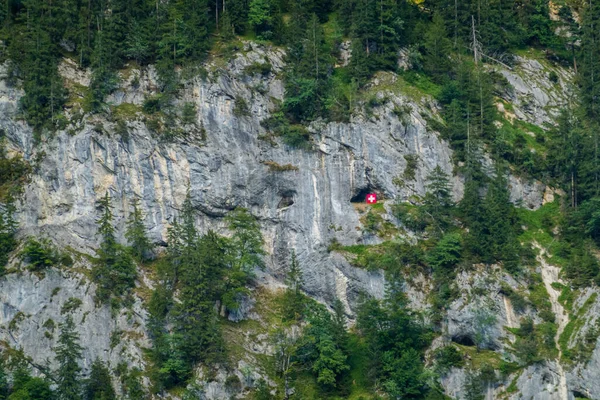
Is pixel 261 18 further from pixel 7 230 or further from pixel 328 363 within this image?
pixel 328 363

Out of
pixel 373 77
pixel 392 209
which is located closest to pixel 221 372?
pixel 392 209

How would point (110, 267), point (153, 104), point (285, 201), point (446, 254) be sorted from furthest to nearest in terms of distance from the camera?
point (153, 104) < point (285, 201) < point (446, 254) < point (110, 267)

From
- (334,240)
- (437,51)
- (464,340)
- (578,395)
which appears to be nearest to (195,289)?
(334,240)

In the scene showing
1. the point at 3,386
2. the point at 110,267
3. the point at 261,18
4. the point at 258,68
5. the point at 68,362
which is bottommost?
the point at 3,386

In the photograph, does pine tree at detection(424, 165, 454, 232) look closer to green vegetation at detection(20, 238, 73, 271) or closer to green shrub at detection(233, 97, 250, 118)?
green shrub at detection(233, 97, 250, 118)

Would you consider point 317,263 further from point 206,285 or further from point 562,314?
point 562,314

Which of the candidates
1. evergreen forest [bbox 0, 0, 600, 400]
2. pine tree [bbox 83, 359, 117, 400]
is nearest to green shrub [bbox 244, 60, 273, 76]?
evergreen forest [bbox 0, 0, 600, 400]

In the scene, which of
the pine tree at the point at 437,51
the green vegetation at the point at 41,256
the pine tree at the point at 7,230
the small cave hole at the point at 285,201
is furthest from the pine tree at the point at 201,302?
the pine tree at the point at 437,51
